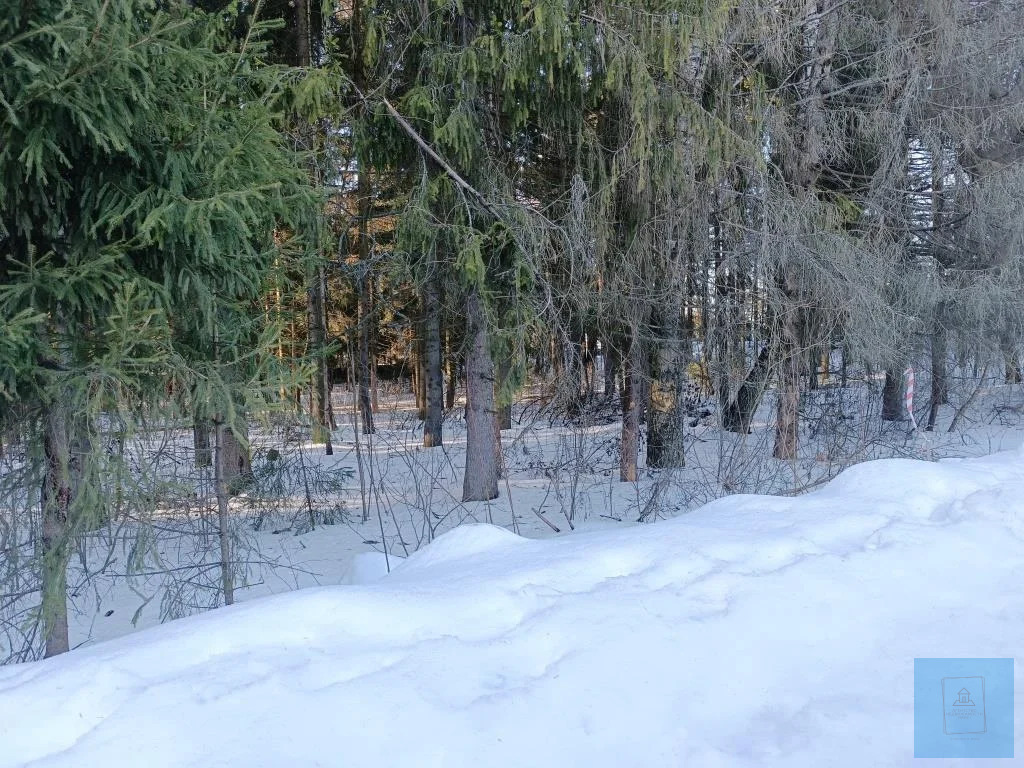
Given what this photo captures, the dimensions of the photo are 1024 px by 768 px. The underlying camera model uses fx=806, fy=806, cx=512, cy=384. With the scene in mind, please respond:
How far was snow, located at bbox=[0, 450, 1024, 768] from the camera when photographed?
8.47 feet

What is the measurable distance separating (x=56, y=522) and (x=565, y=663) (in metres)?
3.63

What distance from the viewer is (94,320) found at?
185 inches

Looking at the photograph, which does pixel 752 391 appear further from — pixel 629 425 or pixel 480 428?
pixel 480 428

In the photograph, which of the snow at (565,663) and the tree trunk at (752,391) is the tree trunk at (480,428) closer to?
the tree trunk at (752,391)

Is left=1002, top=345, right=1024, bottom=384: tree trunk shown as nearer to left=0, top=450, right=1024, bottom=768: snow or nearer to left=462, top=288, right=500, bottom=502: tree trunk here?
left=462, top=288, right=500, bottom=502: tree trunk

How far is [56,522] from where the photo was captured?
16.6 ft

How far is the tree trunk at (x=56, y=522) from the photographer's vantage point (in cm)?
464

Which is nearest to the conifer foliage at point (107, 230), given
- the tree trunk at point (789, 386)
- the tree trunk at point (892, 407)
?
the tree trunk at point (789, 386)

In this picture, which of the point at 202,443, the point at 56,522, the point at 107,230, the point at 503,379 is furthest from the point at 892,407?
the point at 107,230

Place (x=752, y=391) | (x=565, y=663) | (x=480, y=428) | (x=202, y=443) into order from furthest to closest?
(x=480, y=428) → (x=752, y=391) → (x=202, y=443) → (x=565, y=663)

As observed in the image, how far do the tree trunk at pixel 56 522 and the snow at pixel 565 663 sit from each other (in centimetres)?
176

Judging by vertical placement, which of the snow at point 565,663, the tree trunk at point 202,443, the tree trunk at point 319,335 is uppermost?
the tree trunk at point 319,335

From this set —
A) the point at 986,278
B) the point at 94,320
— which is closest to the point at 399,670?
the point at 94,320

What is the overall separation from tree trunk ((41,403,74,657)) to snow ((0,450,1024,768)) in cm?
176
